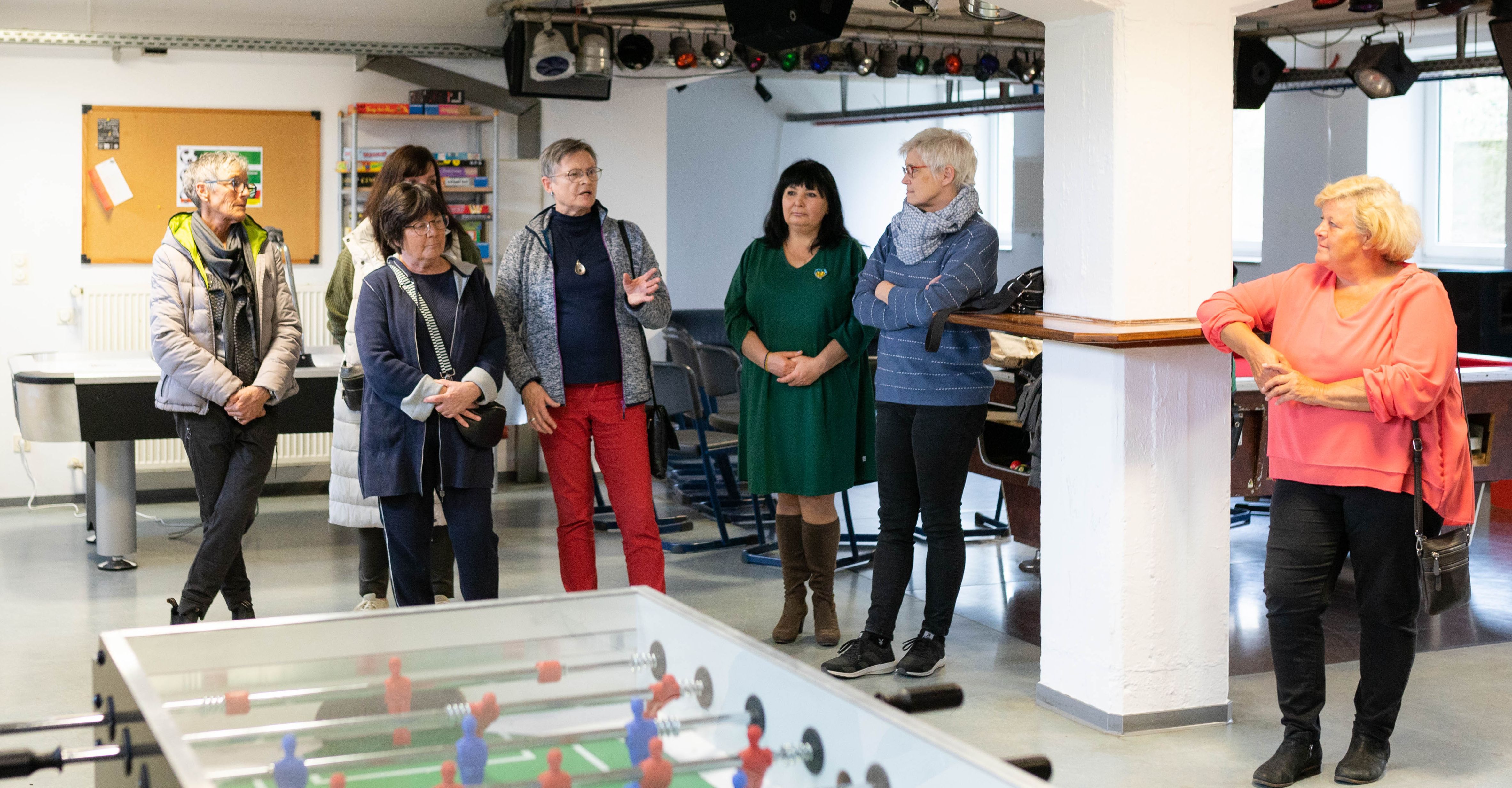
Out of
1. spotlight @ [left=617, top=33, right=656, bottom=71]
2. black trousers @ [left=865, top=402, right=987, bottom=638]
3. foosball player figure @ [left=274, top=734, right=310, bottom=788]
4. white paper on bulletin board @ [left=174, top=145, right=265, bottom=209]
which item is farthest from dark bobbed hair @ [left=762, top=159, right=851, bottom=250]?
white paper on bulletin board @ [left=174, top=145, right=265, bottom=209]

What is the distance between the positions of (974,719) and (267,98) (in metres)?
5.28

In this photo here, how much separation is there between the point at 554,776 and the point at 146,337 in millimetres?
6206

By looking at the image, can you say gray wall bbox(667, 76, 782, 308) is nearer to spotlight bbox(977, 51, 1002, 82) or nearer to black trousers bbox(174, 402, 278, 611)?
spotlight bbox(977, 51, 1002, 82)

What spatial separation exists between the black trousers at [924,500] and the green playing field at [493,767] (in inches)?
88.1

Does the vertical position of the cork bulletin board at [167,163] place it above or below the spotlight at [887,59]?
below

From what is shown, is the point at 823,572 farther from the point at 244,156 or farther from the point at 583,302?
the point at 244,156

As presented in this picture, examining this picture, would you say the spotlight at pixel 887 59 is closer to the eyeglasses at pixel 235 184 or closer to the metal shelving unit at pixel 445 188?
the metal shelving unit at pixel 445 188

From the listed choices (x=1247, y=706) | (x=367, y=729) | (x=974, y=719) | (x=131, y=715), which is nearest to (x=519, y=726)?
(x=367, y=729)

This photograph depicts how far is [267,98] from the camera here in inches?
288

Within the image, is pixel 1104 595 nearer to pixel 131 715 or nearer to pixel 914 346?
pixel 914 346

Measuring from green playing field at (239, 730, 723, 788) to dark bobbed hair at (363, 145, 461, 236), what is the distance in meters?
2.60

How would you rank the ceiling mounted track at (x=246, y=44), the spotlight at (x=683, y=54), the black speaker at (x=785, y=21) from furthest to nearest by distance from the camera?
the spotlight at (x=683, y=54), the ceiling mounted track at (x=246, y=44), the black speaker at (x=785, y=21)

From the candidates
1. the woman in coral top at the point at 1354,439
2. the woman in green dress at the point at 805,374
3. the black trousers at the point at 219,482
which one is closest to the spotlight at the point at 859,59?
the woman in green dress at the point at 805,374

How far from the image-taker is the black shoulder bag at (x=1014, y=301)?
12.7ft
